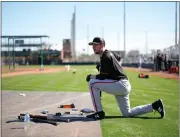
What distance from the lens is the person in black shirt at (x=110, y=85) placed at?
7.10 metres

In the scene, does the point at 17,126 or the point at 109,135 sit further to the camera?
the point at 17,126

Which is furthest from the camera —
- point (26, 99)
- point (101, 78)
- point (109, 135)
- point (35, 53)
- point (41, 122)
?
point (35, 53)

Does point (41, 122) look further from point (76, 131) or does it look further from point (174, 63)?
point (174, 63)

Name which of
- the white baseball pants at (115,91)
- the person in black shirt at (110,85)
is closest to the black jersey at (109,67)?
the person in black shirt at (110,85)

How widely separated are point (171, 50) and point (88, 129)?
30.2 meters

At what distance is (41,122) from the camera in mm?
6660

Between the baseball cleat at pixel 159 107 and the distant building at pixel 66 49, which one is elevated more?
the distant building at pixel 66 49

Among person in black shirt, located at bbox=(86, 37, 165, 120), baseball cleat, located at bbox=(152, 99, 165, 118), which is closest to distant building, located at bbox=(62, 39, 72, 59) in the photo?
person in black shirt, located at bbox=(86, 37, 165, 120)

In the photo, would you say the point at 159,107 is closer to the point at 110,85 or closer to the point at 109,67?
the point at 110,85

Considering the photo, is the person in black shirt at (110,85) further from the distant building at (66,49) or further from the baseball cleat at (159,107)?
the distant building at (66,49)

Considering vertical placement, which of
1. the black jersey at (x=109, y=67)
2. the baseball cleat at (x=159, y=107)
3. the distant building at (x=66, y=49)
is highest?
the distant building at (x=66, y=49)

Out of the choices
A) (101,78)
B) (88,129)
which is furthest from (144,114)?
(88,129)

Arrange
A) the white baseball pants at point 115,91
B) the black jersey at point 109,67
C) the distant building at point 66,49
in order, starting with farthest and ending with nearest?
the distant building at point 66,49, the white baseball pants at point 115,91, the black jersey at point 109,67

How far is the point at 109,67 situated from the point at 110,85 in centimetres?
41
